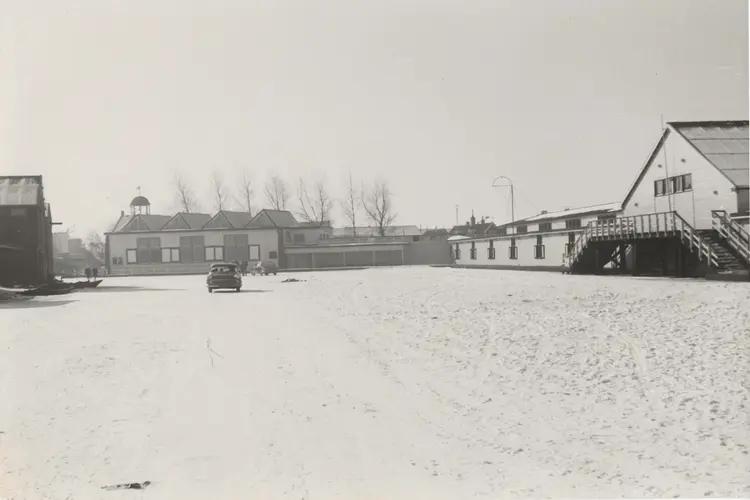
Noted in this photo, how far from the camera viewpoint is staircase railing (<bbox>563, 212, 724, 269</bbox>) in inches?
1029

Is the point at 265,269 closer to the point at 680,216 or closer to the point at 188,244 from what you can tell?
the point at 188,244

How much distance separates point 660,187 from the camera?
3116 centimetres

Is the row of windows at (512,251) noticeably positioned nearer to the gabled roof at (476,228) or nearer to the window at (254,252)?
the gabled roof at (476,228)

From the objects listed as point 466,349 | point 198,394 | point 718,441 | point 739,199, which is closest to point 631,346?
point 466,349

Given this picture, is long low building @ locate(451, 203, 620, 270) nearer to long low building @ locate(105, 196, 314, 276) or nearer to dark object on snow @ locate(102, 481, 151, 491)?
long low building @ locate(105, 196, 314, 276)

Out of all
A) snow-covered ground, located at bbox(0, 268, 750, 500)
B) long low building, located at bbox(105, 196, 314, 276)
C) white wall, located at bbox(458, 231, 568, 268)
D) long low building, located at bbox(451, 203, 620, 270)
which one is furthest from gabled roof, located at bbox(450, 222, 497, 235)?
snow-covered ground, located at bbox(0, 268, 750, 500)

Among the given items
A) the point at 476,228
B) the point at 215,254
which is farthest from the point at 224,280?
the point at 476,228

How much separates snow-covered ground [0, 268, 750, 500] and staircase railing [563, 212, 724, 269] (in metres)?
12.0

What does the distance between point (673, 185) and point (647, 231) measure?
8.77ft

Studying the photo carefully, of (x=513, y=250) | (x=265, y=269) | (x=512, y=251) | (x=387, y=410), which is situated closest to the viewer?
(x=387, y=410)

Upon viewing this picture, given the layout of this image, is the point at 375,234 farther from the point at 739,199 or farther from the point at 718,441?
the point at 718,441

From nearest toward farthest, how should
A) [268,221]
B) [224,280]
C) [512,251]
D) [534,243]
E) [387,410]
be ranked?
[387,410] → [224,280] → [534,243] → [512,251] → [268,221]

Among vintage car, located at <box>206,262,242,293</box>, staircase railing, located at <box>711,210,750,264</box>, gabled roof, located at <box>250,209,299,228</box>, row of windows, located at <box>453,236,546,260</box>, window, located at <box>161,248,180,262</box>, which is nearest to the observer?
staircase railing, located at <box>711,210,750,264</box>

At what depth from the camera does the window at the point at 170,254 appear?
70062 mm
